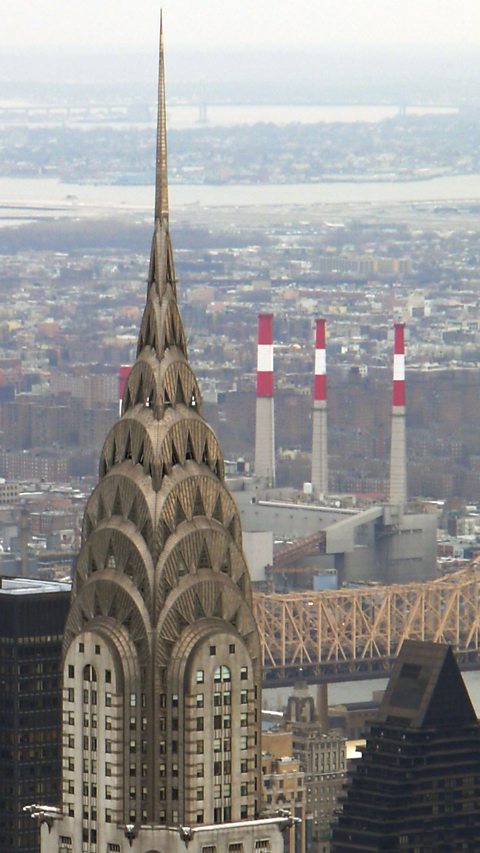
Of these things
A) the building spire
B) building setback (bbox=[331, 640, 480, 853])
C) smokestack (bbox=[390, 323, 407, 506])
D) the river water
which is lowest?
building setback (bbox=[331, 640, 480, 853])

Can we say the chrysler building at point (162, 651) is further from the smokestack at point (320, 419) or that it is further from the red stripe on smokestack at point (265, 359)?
the red stripe on smokestack at point (265, 359)

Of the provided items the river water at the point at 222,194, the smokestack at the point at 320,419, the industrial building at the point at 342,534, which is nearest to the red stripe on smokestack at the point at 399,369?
the smokestack at the point at 320,419

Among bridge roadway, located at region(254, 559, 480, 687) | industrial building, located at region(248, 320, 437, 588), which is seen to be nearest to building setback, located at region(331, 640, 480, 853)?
bridge roadway, located at region(254, 559, 480, 687)

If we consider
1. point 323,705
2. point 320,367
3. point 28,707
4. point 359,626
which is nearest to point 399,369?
point 320,367

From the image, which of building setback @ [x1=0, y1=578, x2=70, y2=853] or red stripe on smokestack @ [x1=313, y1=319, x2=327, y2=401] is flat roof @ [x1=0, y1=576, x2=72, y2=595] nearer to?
building setback @ [x1=0, y1=578, x2=70, y2=853]

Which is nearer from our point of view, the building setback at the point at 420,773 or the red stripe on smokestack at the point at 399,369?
the building setback at the point at 420,773
